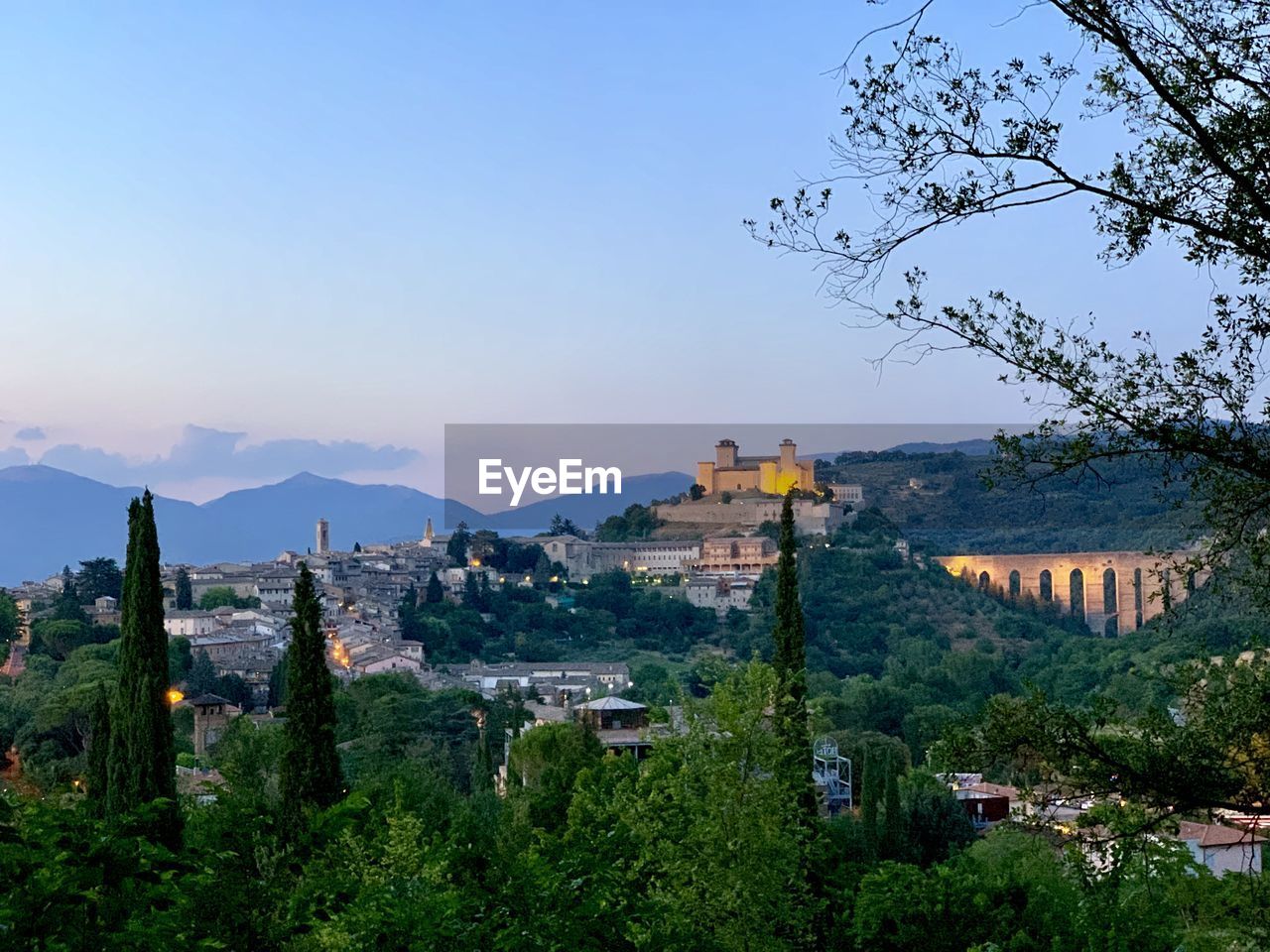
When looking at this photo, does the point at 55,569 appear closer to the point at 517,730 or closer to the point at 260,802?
the point at 517,730

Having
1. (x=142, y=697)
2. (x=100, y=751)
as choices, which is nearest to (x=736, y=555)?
(x=100, y=751)

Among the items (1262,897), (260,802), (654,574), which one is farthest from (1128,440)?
(654,574)

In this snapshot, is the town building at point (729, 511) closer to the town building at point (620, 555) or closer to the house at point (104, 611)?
the town building at point (620, 555)

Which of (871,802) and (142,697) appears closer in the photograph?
(142,697)

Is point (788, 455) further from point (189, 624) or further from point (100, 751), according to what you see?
point (100, 751)

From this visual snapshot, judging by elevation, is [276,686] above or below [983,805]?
above

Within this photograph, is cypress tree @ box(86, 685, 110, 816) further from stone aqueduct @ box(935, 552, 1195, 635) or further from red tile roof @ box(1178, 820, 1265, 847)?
stone aqueduct @ box(935, 552, 1195, 635)

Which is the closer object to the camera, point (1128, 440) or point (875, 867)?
point (1128, 440)
